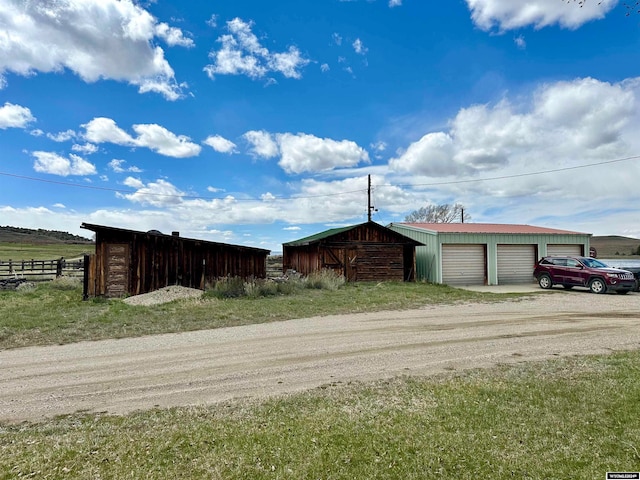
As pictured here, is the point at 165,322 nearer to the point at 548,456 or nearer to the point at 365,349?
the point at 365,349

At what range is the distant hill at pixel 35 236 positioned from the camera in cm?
6010

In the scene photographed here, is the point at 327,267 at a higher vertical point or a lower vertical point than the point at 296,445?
higher

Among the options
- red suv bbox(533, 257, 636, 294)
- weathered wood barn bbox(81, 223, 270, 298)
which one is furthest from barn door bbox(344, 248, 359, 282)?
red suv bbox(533, 257, 636, 294)

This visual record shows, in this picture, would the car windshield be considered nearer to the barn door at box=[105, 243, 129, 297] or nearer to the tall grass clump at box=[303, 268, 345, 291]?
the tall grass clump at box=[303, 268, 345, 291]

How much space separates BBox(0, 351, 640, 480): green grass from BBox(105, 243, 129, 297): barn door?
12561mm

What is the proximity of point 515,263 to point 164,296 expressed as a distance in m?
18.7

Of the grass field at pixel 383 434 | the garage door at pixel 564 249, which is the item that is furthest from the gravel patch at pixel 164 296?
the garage door at pixel 564 249

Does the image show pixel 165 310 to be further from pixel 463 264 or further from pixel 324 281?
pixel 463 264

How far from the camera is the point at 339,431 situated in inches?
146

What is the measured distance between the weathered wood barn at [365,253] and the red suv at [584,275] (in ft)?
21.1

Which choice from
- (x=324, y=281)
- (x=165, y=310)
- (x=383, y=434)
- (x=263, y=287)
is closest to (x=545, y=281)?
(x=324, y=281)

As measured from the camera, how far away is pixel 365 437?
3.58 m

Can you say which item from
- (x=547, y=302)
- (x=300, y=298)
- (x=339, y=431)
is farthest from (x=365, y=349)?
(x=547, y=302)

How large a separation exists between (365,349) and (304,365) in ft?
4.89
